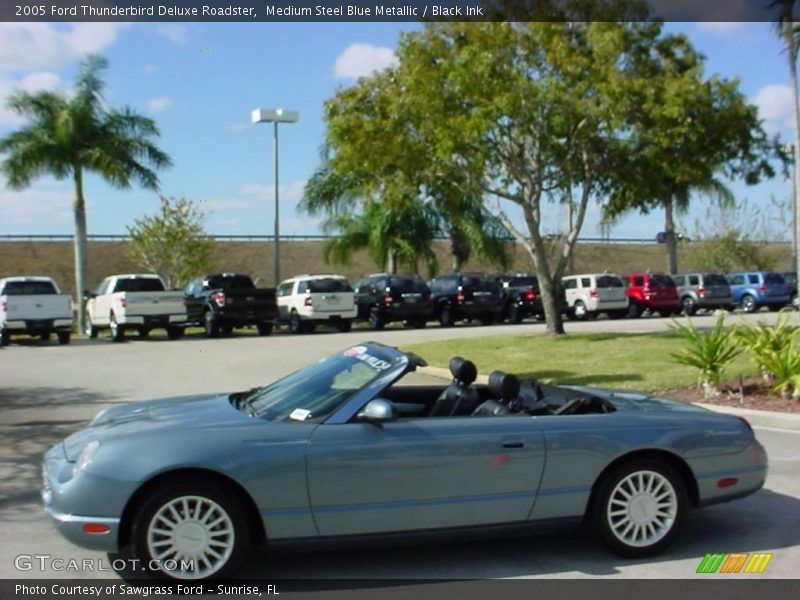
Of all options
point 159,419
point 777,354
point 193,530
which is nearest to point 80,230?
point 777,354

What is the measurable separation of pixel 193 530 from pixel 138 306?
72.8ft

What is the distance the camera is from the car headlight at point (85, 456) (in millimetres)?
5201

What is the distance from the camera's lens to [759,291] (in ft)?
120

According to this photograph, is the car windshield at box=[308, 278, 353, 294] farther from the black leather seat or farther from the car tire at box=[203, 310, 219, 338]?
the black leather seat

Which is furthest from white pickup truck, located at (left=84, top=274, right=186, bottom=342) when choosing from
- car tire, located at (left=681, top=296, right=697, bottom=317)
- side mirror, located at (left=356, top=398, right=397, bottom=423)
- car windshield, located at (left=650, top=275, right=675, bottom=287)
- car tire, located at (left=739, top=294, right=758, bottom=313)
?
car tire, located at (left=739, top=294, right=758, bottom=313)

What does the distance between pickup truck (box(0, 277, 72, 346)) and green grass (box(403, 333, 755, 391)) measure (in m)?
10.5

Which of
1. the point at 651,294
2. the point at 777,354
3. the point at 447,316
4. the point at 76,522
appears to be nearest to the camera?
the point at 76,522

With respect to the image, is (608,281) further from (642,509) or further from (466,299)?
(642,509)

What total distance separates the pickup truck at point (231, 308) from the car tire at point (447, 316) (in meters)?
6.24

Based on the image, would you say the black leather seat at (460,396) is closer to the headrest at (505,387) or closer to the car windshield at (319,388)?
the headrest at (505,387)

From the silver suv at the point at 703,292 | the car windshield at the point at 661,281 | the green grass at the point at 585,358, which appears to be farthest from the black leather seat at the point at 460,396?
the silver suv at the point at 703,292

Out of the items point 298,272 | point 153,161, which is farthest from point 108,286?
point 298,272

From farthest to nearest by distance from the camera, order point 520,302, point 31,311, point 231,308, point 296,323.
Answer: point 520,302 → point 296,323 → point 231,308 → point 31,311

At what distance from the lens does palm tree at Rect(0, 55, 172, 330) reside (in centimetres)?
3077
